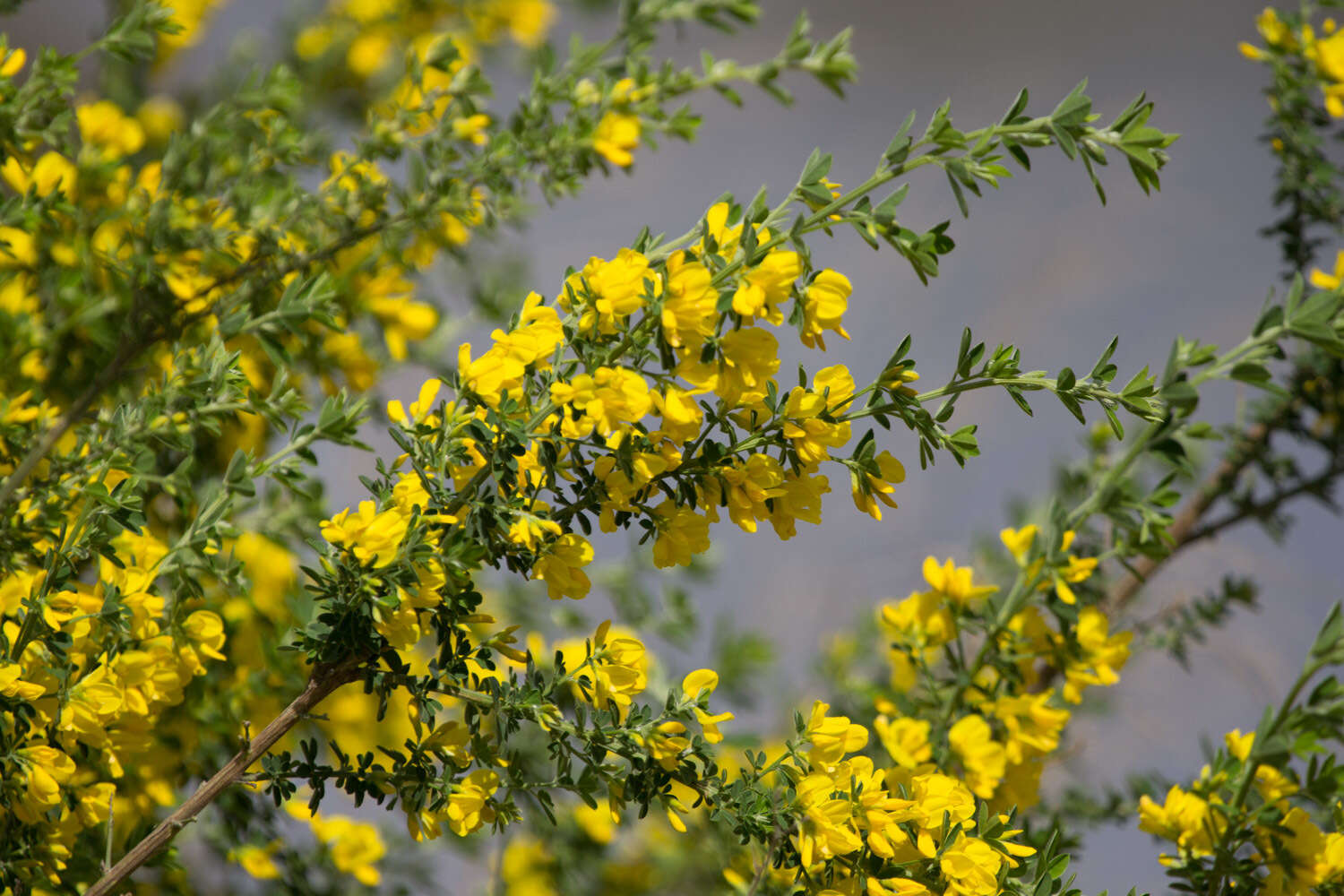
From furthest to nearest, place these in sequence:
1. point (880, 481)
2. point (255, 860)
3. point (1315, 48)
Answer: point (1315, 48) < point (255, 860) < point (880, 481)

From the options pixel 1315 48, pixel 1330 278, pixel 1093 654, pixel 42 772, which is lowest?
pixel 42 772

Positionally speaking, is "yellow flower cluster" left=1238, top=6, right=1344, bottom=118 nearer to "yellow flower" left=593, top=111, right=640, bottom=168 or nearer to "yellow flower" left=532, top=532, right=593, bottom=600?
"yellow flower" left=593, top=111, right=640, bottom=168

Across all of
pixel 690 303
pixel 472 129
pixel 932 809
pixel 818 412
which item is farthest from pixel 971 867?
pixel 472 129

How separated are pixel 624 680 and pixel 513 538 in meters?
0.15

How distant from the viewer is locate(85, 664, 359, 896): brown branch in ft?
2.27

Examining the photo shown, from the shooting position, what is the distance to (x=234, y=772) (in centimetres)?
71

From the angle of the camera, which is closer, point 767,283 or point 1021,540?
point 767,283

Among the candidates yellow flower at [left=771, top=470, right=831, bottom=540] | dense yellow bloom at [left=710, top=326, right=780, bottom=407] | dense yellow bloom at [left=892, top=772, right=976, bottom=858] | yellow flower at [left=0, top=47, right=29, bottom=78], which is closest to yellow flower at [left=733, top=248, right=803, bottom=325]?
dense yellow bloom at [left=710, top=326, right=780, bottom=407]

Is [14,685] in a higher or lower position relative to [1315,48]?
lower

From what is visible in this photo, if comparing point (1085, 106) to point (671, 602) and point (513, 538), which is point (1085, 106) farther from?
point (671, 602)

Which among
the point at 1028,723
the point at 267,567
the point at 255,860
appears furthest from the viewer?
the point at 267,567

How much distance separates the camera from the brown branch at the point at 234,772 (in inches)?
27.3

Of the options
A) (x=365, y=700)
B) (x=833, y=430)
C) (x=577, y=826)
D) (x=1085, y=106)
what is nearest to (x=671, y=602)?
(x=577, y=826)

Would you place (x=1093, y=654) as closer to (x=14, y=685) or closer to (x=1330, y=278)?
(x=1330, y=278)
